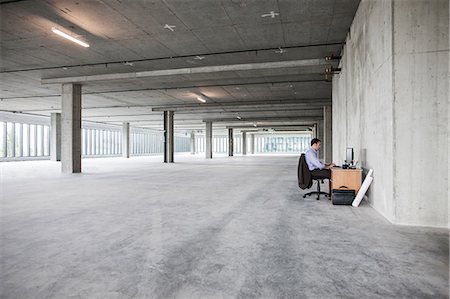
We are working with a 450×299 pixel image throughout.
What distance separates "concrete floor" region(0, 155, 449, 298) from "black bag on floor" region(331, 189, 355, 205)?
0.76 ft

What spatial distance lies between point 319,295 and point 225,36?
8.48m

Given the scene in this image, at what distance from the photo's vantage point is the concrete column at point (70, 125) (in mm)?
14781

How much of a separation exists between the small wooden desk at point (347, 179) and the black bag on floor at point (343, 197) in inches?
6.8

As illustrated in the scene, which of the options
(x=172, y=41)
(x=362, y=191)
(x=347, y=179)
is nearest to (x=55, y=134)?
(x=172, y=41)

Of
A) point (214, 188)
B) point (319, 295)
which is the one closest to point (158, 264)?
point (319, 295)

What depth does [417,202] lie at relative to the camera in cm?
461

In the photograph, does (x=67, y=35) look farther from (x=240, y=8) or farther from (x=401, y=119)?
(x=401, y=119)

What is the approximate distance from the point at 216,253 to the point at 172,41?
817cm

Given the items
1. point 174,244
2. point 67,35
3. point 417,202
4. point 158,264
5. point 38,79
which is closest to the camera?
point 158,264

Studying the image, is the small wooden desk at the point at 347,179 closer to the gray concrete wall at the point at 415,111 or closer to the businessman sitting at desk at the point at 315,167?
the businessman sitting at desk at the point at 315,167

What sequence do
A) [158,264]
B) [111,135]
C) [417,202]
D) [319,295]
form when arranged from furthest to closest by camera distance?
[111,135]
[417,202]
[158,264]
[319,295]

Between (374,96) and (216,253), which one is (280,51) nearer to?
(374,96)

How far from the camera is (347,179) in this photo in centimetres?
641

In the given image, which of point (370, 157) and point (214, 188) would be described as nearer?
point (370, 157)
